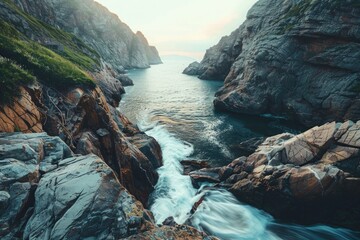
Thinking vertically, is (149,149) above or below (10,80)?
below

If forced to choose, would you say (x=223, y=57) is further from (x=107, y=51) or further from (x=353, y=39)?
(x=107, y=51)

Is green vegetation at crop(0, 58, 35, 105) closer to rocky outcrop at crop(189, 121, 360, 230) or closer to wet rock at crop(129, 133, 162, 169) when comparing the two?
wet rock at crop(129, 133, 162, 169)

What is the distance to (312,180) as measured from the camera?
17.9 meters

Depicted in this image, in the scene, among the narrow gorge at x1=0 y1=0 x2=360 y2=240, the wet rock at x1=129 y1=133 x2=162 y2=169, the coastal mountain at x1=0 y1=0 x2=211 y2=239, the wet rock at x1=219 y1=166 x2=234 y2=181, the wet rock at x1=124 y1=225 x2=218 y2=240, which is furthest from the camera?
the wet rock at x1=129 y1=133 x2=162 y2=169

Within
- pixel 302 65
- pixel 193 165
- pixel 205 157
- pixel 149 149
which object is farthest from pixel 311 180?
pixel 302 65

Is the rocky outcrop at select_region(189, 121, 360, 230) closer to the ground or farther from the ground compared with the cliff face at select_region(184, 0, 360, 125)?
closer to the ground

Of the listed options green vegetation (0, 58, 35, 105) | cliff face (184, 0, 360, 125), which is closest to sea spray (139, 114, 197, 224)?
green vegetation (0, 58, 35, 105)

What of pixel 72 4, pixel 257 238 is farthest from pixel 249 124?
pixel 72 4

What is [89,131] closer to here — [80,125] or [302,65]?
[80,125]

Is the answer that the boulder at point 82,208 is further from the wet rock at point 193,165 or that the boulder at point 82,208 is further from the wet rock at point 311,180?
the wet rock at point 193,165

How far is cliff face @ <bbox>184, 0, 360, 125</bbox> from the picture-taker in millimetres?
40188

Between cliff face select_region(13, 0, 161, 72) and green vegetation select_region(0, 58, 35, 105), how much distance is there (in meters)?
93.6

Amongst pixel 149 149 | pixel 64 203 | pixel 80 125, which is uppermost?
pixel 64 203

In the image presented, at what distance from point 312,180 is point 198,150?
15903 mm
